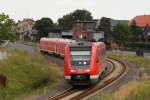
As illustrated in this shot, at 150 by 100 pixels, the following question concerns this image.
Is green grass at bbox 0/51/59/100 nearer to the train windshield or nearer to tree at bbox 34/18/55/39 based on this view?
the train windshield

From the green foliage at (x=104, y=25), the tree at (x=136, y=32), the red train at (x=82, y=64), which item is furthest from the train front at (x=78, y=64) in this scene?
the tree at (x=136, y=32)

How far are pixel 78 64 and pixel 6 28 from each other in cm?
599

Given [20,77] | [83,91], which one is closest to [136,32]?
[20,77]

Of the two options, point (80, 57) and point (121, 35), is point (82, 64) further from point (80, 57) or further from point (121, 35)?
point (121, 35)

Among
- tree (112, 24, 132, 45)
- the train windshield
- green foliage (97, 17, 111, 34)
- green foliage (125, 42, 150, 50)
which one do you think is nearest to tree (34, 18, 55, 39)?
green foliage (97, 17, 111, 34)

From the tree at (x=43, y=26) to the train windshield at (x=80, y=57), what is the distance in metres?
99.5

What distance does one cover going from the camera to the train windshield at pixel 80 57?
3316cm

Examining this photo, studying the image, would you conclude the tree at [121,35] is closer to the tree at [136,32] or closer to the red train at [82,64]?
the tree at [136,32]

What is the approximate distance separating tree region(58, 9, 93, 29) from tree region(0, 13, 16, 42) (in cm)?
11327

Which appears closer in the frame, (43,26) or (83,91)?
(83,91)

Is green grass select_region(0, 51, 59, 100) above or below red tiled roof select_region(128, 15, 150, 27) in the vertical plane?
below

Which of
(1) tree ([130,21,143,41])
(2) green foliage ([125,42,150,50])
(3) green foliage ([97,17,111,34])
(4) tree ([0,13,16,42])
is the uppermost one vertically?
(4) tree ([0,13,16,42])

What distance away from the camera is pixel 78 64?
3316cm

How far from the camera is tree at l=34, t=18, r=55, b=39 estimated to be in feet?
447
